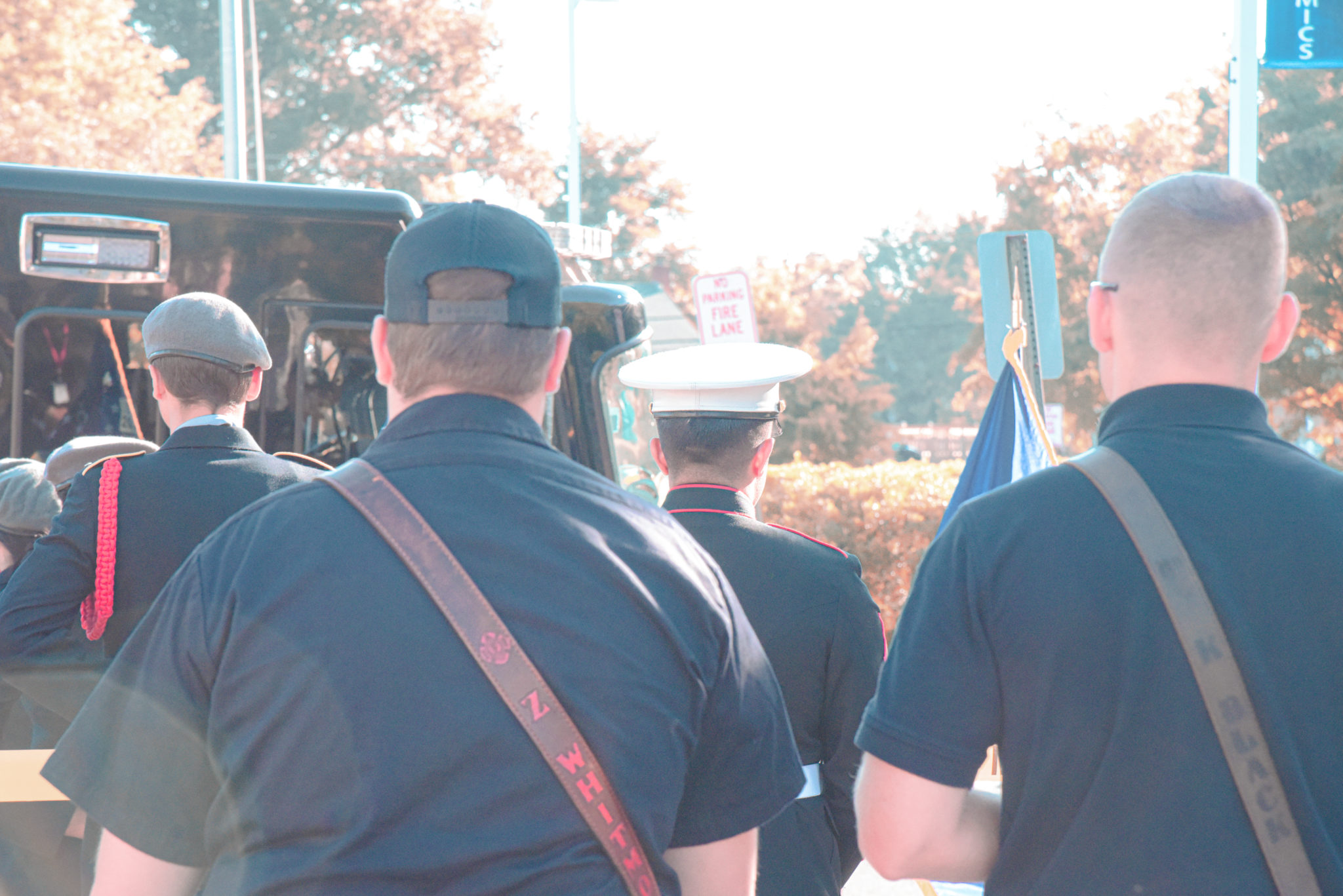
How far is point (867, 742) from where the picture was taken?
1.77 meters

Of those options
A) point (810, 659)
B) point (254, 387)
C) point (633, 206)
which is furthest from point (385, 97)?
point (810, 659)

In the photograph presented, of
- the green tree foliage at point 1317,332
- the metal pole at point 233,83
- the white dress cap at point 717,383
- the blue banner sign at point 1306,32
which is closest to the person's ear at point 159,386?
the white dress cap at point 717,383

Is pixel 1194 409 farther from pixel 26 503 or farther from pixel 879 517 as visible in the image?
pixel 879 517

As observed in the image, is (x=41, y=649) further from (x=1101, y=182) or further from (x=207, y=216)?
(x=1101, y=182)

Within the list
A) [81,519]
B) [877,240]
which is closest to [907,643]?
[81,519]

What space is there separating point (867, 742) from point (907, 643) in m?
0.15

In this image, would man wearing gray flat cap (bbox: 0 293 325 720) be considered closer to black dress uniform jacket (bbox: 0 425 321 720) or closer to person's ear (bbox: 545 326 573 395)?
black dress uniform jacket (bbox: 0 425 321 720)

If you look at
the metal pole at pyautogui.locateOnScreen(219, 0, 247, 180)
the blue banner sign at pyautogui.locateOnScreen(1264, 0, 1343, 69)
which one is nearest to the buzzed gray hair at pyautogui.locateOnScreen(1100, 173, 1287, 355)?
the blue banner sign at pyautogui.locateOnScreen(1264, 0, 1343, 69)

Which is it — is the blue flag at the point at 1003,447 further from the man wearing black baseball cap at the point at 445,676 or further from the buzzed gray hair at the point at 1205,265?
the man wearing black baseball cap at the point at 445,676

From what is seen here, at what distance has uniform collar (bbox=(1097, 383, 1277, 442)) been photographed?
5.82 ft

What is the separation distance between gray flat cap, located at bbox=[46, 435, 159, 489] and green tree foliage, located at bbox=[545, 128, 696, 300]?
28829mm

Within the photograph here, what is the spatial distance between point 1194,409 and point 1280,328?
22 centimetres

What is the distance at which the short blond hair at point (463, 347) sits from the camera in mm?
1651

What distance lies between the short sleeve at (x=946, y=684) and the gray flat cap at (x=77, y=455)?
2544 mm
